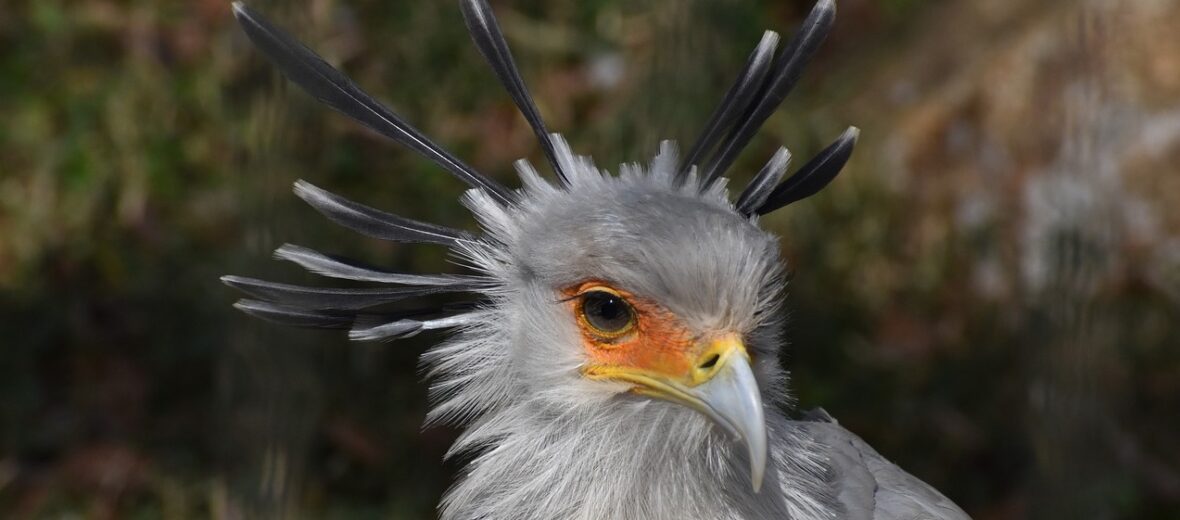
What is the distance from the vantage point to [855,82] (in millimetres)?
4578

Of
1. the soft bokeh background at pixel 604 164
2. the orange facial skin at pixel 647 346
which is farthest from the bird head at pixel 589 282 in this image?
the soft bokeh background at pixel 604 164

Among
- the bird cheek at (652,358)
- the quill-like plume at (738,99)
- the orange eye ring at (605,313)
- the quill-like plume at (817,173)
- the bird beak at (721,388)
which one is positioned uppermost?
the quill-like plume at (738,99)

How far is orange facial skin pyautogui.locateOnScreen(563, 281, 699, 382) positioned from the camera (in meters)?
1.90

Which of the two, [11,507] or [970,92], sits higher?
[970,92]

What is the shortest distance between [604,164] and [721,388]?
1970mm

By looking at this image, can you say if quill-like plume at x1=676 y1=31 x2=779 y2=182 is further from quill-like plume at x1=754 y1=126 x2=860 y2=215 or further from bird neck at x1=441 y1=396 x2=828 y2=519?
bird neck at x1=441 y1=396 x2=828 y2=519

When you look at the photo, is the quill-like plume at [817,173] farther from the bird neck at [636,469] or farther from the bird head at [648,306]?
the bird neck at [636,469]

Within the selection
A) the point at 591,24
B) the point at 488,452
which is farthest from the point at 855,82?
the point at 488,452

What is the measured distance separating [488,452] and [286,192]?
1.56 ft

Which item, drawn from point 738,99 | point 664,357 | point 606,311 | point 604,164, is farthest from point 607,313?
point 604,164

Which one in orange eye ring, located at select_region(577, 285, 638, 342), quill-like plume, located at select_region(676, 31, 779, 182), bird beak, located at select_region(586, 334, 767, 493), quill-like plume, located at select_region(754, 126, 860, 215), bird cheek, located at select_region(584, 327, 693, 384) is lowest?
bird beak, located at select_region(586, 334, 767, 493)

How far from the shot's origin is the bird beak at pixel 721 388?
1786 mm

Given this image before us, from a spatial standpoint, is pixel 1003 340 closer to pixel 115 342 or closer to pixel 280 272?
pixel 280 272

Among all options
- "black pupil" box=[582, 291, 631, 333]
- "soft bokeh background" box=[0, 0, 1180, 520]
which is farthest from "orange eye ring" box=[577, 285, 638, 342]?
"soft bokeh background" box=[0, 0, 1180, 520]
